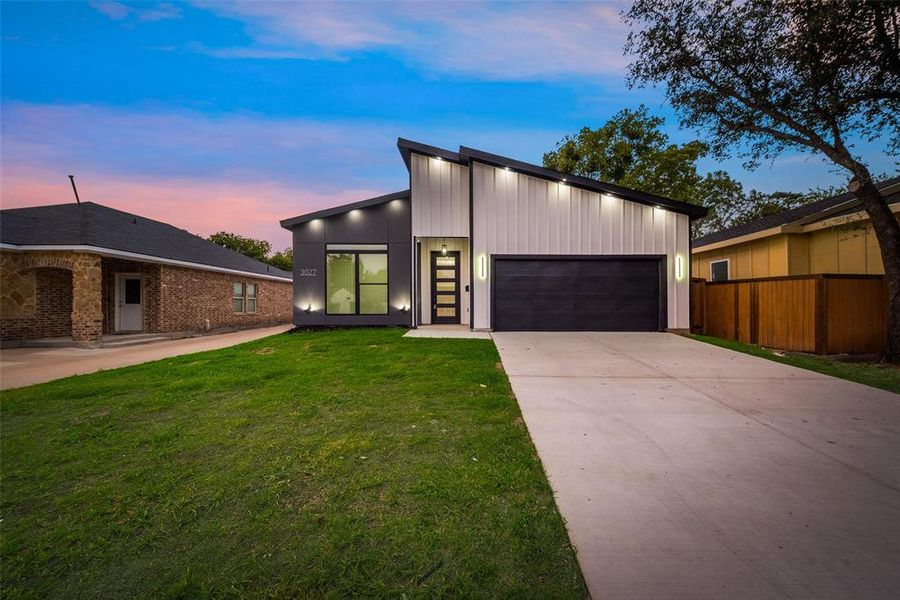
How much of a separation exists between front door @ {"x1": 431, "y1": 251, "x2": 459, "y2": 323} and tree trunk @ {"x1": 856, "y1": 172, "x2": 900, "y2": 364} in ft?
29.9

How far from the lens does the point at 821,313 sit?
24.9 feet

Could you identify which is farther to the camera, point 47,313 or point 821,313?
point 47,313

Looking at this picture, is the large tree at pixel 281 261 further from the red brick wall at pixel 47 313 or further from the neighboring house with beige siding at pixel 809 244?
the neighboring house with beige siding at pixel 809 244

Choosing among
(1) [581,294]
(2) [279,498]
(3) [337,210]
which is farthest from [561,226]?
(2) [279,498]

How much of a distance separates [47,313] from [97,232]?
2.69m

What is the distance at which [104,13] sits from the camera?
8414 mm

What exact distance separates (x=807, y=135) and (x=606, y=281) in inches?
199

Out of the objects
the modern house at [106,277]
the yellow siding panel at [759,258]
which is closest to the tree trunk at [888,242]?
the yellow siding panel at [759,258]

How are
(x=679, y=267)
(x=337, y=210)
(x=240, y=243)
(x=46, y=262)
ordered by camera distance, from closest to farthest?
1. (x=679, y=267)
2. (x=46, y=262)
3. (x=337, y=210)
4. (x=240, y=243)

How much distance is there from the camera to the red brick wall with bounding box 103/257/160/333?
1190 centimetres

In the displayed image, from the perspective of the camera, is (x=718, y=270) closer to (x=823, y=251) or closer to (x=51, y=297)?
(x=823, y=251)

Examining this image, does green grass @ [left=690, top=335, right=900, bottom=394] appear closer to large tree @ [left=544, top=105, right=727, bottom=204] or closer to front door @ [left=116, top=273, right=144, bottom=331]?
large tree @ [left=544, top=105, right=727, bottom=204]

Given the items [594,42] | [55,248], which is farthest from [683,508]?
[55,248]

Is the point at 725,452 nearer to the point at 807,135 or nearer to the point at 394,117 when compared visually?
the point at 807,135
